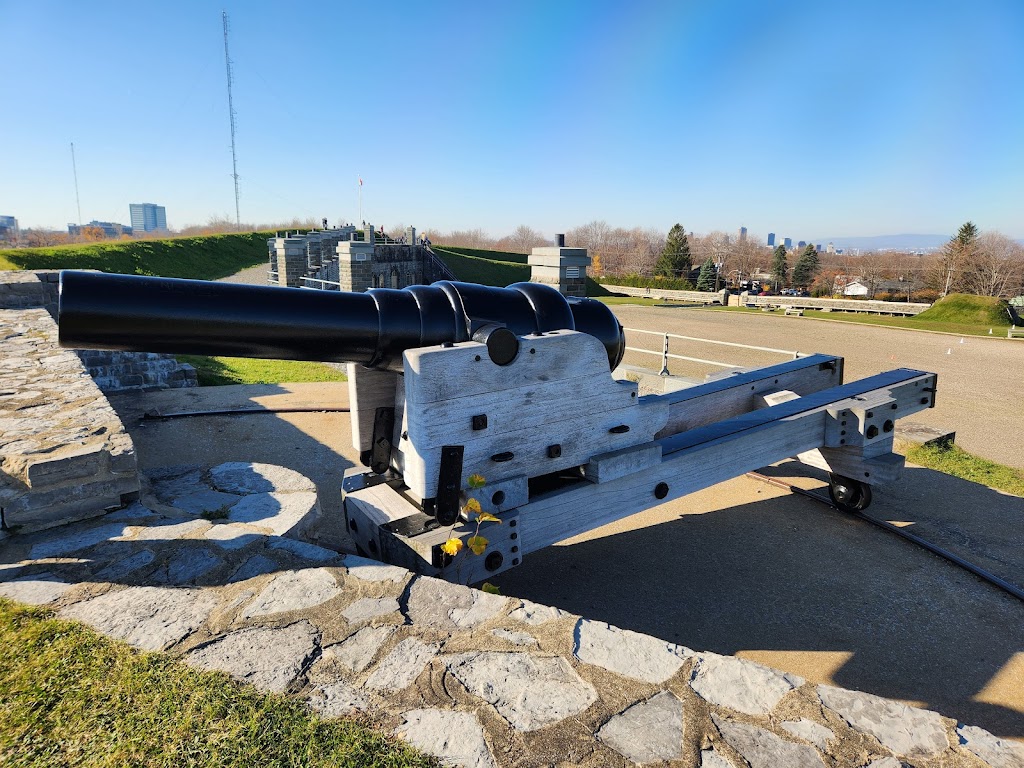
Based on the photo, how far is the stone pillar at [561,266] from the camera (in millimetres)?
8320

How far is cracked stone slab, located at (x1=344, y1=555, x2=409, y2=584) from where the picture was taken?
78.3 inches

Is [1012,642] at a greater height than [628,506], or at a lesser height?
lesser

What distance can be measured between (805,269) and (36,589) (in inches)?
2341

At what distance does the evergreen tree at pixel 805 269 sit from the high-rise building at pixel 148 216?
147 meters

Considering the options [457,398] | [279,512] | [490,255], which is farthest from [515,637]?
[490,255]

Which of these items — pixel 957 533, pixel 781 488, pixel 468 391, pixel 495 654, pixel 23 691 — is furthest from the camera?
pixel 781 488

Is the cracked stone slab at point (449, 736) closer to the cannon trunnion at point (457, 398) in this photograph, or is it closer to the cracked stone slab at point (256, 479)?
the cannon trunnion at point (457, 398)

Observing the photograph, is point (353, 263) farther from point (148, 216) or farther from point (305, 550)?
point (148, 216)

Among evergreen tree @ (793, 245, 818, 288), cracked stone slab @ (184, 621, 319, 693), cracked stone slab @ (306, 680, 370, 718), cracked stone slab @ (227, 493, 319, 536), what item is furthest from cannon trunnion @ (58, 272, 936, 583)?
evergreen tree @ (793, 245, 818, 288)

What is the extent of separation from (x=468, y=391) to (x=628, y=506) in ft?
3.24

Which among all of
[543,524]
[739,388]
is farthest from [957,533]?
[543,524]

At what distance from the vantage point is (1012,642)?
304 centimetres

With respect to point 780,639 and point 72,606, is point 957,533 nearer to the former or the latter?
point 780,639

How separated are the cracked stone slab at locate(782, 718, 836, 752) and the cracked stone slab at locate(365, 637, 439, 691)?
0.84m
